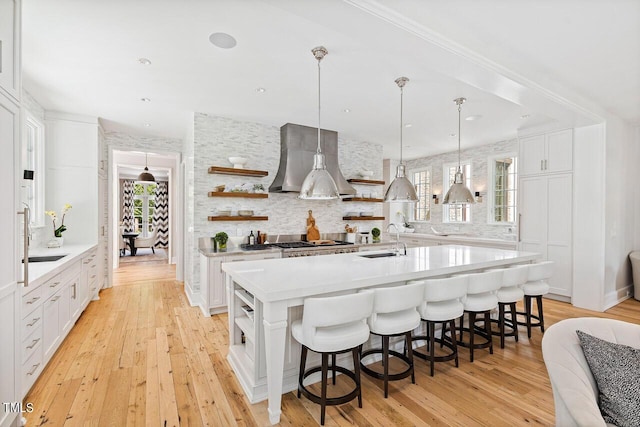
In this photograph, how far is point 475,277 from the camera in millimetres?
2760

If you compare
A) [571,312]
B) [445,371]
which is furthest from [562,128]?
[445,371]

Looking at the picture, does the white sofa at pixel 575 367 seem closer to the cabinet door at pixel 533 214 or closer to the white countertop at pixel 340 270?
the white countertop at pixel 340 270

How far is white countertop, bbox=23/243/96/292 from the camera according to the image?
8.35ft

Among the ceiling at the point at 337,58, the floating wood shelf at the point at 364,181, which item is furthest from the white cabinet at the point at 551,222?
the floating wood shelf at the point at 364,181

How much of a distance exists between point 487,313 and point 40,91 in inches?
224

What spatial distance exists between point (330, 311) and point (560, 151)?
487cm

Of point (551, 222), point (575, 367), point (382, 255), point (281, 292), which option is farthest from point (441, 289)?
point (551, 222)

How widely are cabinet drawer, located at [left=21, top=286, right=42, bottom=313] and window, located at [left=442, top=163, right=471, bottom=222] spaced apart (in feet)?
24.3

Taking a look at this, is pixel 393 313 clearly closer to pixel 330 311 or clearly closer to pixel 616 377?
pixel 330 311

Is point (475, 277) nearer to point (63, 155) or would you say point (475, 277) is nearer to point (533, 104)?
point (533, 104)

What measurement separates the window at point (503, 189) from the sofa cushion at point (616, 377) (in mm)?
5586

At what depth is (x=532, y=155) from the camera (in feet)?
16.8

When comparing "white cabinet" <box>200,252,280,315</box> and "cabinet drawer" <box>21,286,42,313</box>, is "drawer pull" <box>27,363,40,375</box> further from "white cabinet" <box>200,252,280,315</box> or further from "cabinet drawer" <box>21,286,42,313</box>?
"white cabinet" <box>200,252,280,315</box>

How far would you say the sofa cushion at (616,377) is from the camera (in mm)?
1298
